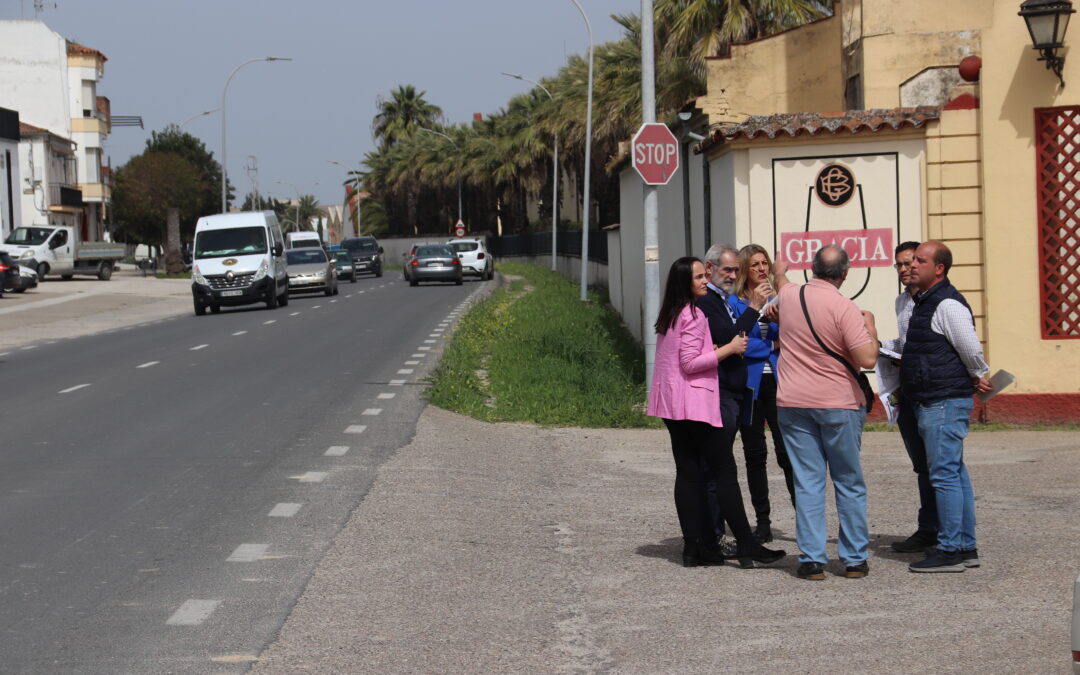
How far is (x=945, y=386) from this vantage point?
24.2ft

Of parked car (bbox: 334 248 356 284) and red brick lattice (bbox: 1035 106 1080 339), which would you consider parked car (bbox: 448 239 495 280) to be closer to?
parked car (bbox: 334 248 356 284)

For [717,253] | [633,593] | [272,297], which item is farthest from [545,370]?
[272,297]

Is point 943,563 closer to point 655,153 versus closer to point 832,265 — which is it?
point 832,265

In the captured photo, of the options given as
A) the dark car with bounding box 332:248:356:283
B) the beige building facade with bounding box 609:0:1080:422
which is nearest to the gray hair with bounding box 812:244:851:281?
the beige building facade with bounding box 609:0:1080:422

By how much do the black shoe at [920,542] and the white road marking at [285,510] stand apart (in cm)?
376

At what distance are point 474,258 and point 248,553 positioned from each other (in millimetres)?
46590

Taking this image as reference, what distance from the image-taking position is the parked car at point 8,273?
39.8m

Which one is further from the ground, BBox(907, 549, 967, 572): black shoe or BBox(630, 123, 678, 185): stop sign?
BBox(630, 123, 678, 185): stop sign

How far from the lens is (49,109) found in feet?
282

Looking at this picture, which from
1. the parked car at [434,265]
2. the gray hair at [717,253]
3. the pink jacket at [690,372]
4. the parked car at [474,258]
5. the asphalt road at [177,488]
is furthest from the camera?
the parked car at [474,258]

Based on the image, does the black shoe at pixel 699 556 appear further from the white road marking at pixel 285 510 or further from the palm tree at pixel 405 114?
the palm tree at pixel 405 114

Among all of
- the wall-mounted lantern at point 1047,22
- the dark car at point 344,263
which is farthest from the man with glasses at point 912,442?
the dark car at point 344,263

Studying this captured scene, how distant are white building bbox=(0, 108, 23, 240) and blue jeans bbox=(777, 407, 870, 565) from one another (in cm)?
6444

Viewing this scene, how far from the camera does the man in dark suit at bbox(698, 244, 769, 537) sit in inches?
293
